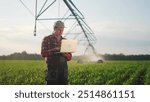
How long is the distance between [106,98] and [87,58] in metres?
2.52

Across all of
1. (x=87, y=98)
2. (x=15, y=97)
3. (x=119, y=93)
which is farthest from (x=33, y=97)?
(x=119, y=93)

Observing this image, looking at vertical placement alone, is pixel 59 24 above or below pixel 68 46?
above

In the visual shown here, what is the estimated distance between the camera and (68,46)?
6.49 meters

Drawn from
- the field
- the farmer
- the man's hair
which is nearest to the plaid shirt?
the farmer

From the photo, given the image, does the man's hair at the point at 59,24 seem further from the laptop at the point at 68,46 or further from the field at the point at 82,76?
the field at the point at 82,76

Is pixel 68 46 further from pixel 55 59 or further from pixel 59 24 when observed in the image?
pixel 59 24

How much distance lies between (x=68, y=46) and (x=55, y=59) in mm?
234

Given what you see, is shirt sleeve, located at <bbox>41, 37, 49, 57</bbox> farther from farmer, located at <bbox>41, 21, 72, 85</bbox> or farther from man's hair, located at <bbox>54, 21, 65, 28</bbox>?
man's hair, located at <bbox>54, 21, 65, 28</bbox>

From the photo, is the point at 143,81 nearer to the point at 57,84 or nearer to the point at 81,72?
the point at 81,72

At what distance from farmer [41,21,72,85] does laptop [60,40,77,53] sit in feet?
0.21

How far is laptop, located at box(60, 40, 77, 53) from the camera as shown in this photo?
6469 millimetres

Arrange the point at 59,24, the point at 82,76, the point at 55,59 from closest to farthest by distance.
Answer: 1. the point at 59,24
2. the point at 55,59
3. the point at 82,76

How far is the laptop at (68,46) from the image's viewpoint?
6.47 meters

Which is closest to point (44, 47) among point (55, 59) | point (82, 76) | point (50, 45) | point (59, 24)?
point (50, 45)
